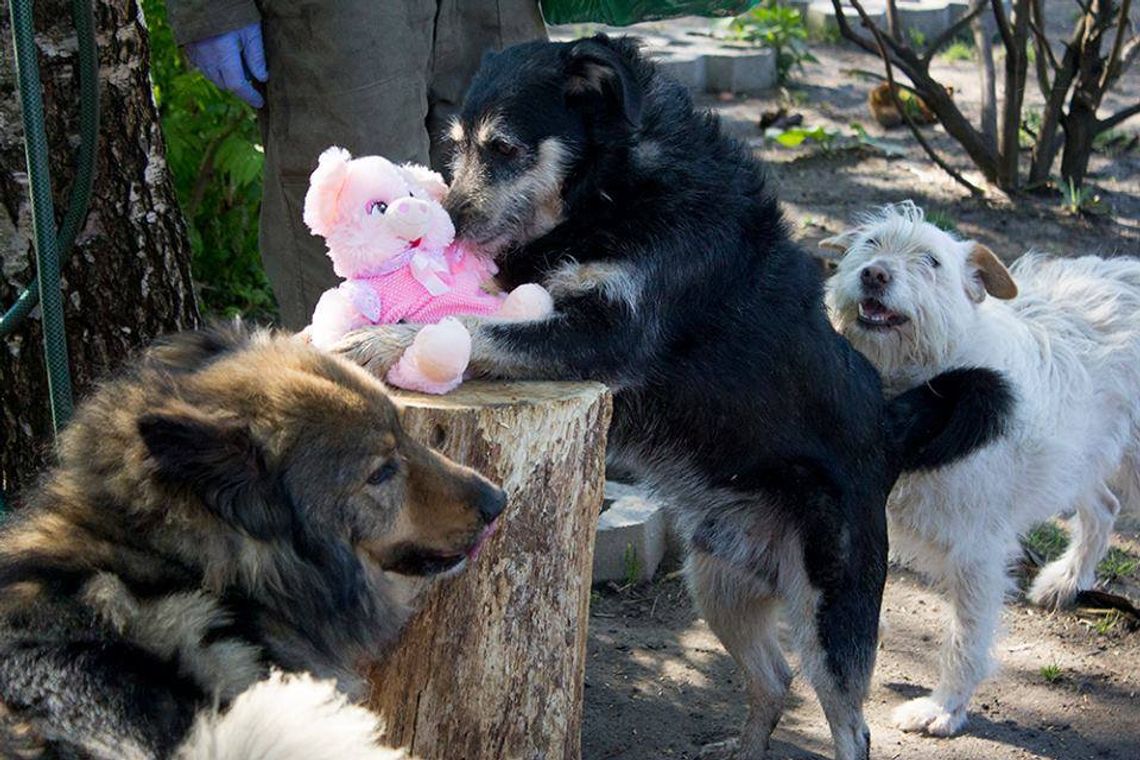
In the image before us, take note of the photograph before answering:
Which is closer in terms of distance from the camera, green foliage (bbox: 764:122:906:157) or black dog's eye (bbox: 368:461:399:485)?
black dog's eye (bbox: 368:461:399:485)

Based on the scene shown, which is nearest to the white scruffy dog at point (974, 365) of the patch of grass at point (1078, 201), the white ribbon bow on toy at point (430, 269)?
the white ribbon bow on toy at point (430, 269)

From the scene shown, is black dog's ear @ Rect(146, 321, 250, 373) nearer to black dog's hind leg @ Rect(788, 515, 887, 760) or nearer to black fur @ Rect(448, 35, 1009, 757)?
black fur @ Rect(448, 35, 1009, 757)

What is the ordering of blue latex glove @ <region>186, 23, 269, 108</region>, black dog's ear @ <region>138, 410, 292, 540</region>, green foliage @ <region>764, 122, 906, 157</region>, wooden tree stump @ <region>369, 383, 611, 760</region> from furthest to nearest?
green foliage @ <region>764, 122, 906, 157</region>, blue latex glove @ <region>186, 23, 269, 108</region>, wooden tree stump @ <region>369, 383, 611, 760</region>, black dog's ear @ <region>138, 410, 292, 540</region>

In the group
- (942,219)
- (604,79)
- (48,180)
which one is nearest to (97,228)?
(48,180)

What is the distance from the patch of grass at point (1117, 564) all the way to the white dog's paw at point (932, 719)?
1.40 metres

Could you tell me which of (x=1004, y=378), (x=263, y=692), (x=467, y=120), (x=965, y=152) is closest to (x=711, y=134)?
(x=467, y=120)

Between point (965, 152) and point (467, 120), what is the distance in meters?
7.33

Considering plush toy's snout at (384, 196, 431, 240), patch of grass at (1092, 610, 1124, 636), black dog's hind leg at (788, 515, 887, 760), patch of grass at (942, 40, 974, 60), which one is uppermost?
plush toy's snout at (384, 196, 431, 240)

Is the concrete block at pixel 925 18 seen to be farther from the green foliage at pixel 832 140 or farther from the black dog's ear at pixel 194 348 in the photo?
the black dog's ear at pixel 194 348

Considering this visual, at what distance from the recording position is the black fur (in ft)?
12.3

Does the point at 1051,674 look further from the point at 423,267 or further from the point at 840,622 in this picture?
the point at 423,267

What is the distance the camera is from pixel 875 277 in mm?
4926

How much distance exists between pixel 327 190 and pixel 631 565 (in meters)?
2.74

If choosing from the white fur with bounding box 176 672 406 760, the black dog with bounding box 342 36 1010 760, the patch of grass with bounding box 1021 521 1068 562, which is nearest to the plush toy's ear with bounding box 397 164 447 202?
the black dog with bounding box 342 36 1010 760
